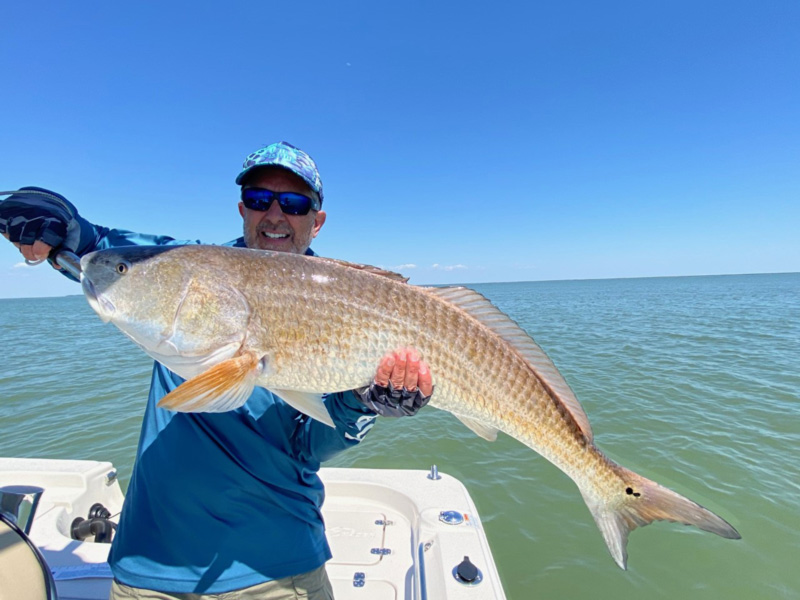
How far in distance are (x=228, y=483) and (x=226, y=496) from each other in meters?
0.07

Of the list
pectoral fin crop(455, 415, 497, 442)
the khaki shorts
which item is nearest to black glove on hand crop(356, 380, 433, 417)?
pectoral fin crop(455, 415, 497, 442)

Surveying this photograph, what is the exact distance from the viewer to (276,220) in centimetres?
283

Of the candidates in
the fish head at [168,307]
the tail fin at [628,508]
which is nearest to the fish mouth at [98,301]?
the fish head at [168,307]

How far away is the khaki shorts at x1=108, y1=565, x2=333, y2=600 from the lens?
6.95ft

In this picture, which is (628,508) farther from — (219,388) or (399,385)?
(219,388)

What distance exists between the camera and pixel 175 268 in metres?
2.26

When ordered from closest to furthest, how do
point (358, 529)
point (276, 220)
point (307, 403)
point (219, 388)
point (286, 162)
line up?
point (219, 388), point (307, 403), point (286, 162), point (276, 220), point (358, 529)

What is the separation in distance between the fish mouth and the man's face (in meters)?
0.98

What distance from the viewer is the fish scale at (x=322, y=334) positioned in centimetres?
218

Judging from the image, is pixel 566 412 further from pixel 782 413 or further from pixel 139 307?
pixel 782 413

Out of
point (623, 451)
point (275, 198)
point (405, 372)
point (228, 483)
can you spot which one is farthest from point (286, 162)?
point (623, 451)

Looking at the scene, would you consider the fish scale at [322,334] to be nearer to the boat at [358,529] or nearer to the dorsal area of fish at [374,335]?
the dorsal area of fish at [374,335]

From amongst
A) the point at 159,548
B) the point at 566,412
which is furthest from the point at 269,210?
the point at 566,412

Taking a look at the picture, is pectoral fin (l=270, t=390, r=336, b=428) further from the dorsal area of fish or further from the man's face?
the man's face
